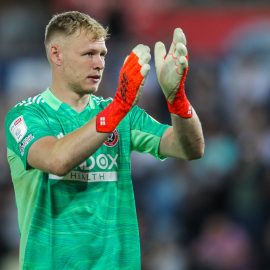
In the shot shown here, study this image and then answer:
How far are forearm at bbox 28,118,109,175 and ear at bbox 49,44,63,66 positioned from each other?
2.09 ft

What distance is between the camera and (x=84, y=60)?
17.3ft

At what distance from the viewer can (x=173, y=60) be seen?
4.96 metres

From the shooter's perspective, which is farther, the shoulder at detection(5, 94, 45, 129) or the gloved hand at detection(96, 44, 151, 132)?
the shoulder at detection(5, 94, 45, 129)

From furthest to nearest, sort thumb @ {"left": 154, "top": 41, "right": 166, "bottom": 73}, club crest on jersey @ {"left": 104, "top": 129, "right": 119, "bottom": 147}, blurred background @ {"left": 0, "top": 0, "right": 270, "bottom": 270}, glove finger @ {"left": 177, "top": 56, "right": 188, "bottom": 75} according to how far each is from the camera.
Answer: blurred background @ {"left": 0, "top": 0, "right": 270, "bottom": 270}
club crest on jersey @ {"left": 104, "top": 129, "right": 119, "bottom": 147}
thumb @ {"left": 154, "top": 41, "right": 166, "bottom": 73}
glove finger @ {"left": 177, "top": 56, "right": 188, "bottom": 75}

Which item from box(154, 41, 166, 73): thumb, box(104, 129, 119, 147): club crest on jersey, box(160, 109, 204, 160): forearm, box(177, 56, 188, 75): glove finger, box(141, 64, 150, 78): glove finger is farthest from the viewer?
box(104, 129, 119, 147): club crest on jersey

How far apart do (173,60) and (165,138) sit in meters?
0.65

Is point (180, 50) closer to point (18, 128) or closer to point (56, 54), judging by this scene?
point (56, 54)

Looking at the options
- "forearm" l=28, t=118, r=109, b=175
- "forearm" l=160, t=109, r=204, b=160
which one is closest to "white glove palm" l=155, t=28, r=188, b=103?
"forearm" l=160, t=109, r=204, b=160

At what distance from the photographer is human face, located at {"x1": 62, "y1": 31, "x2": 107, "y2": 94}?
5.28 m

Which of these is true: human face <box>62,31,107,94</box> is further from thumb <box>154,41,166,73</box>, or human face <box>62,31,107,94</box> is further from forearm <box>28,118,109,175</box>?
forearm <box>28,118,109,175</box>

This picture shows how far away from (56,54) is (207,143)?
20.3ft

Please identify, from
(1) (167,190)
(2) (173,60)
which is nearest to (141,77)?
(2) (173,60)

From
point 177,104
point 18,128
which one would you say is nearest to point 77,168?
point 18,128

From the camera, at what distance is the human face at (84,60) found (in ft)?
17.3
